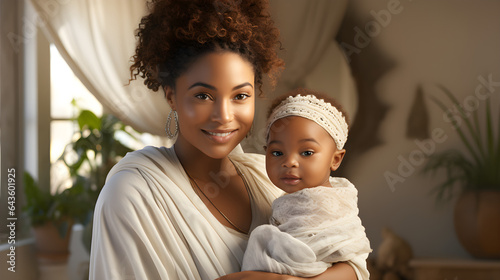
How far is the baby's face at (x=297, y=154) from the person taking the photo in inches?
58.7

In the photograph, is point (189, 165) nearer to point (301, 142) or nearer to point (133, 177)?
point (133, 177)

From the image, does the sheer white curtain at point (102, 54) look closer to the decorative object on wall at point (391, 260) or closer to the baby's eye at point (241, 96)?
the decorative object on wall at point (391, 260)

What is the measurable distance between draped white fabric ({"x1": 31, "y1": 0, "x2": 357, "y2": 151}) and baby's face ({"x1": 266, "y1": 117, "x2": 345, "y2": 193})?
2395 millimetres

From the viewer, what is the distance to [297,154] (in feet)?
4.91

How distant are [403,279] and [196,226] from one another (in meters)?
2.89

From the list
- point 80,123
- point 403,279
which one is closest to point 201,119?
point 80,123

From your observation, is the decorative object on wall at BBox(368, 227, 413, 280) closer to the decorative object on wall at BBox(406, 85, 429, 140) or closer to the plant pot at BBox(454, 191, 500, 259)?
the plant pot at BBox(454, 191, 500, 259)

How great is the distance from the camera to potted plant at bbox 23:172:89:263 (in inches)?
146

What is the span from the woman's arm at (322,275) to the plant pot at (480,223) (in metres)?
2.74

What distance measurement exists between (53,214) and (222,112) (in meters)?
2.77

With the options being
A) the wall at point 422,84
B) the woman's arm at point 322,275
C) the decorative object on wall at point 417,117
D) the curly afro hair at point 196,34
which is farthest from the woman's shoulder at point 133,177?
the decorative object on wall at point 417,117

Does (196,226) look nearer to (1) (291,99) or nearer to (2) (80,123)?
(1) (291,99)

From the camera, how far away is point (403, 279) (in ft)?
12.7

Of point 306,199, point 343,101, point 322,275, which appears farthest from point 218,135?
point 343,101
